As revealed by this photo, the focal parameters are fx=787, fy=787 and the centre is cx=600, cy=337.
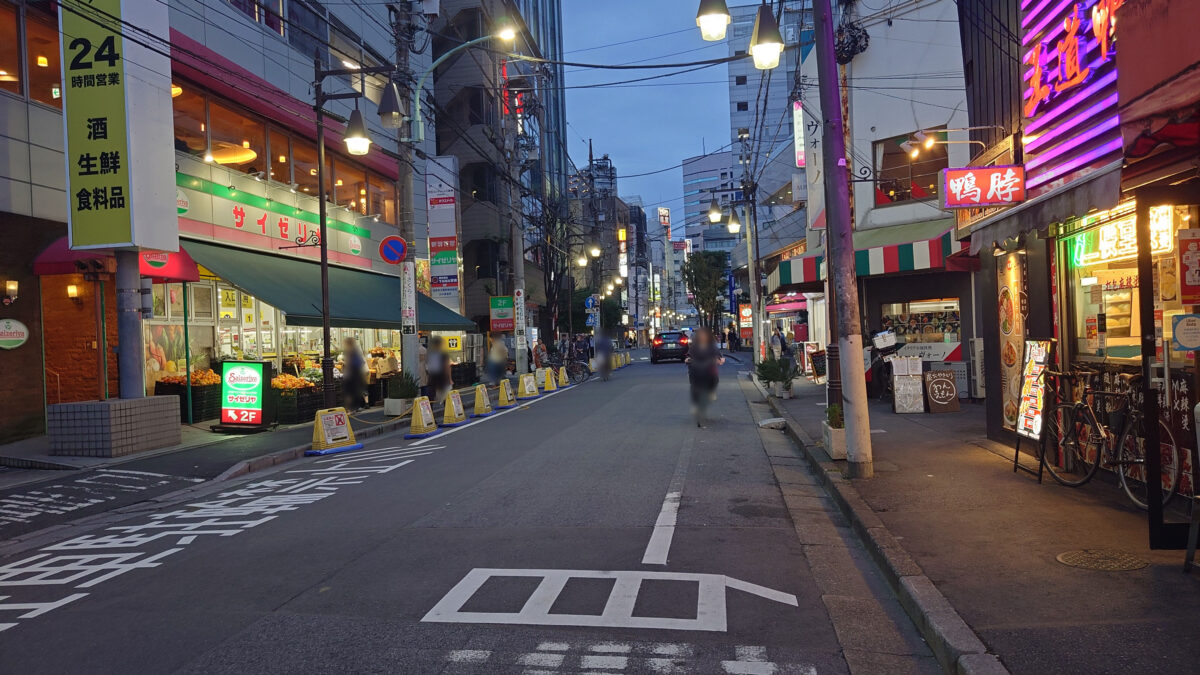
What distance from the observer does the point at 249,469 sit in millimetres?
11867

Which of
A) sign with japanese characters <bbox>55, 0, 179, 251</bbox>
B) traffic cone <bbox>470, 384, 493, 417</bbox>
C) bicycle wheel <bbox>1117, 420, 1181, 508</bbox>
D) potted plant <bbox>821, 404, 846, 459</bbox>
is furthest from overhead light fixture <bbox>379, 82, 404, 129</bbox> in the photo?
bicycle wheel <bbox>1117, 420, 1181, 508</bbox>

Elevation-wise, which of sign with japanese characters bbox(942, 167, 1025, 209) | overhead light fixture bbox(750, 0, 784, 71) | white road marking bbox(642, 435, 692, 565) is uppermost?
overhead light fixture bbox(750, 0, 784, 71)

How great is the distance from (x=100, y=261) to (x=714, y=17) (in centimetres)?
1118

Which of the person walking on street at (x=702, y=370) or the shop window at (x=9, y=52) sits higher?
the shop window at (x=9, y=52)

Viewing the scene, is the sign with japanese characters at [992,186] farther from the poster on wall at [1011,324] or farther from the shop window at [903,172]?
the shop window at [903,172]

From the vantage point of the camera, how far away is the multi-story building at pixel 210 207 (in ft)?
44.8

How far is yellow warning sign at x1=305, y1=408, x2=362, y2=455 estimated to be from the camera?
13.6 meters

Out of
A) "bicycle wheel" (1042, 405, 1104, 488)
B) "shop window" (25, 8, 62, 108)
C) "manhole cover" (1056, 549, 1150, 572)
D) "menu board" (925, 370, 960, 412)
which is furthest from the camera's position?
"menu board" (925, 370, 960, 412)

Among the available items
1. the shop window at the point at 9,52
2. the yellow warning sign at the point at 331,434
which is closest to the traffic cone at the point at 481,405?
the yellow warning sign at the point at 331,434

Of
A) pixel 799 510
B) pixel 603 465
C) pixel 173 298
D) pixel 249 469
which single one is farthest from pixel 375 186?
pixel 799 510

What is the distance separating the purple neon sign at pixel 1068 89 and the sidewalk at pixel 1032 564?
297cm

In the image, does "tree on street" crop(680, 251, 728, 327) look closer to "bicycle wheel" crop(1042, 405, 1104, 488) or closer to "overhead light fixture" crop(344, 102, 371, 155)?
"overhead light fixture" crop(344, 102, 371, 155)

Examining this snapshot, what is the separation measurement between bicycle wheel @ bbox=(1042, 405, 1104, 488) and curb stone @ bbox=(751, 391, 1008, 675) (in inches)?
80.1

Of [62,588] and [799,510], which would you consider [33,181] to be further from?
[799,510]
